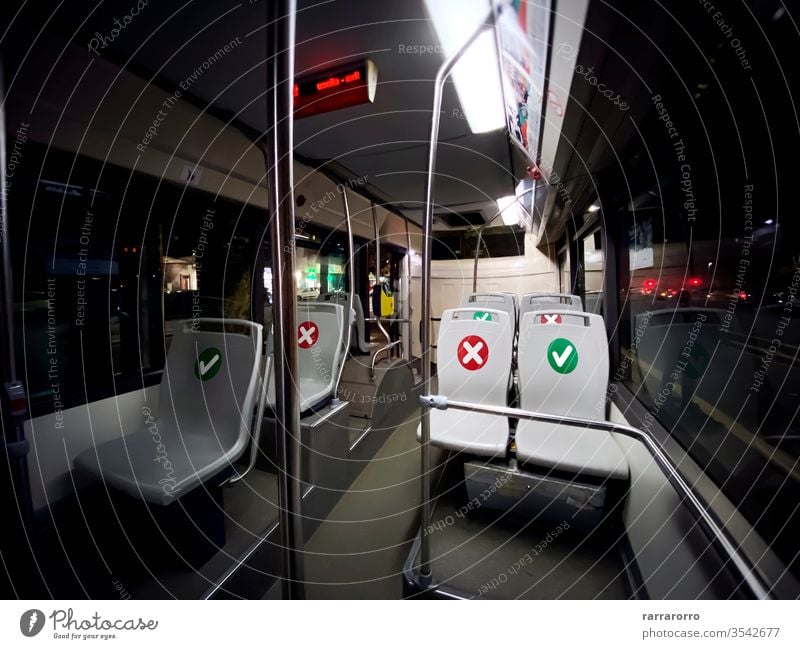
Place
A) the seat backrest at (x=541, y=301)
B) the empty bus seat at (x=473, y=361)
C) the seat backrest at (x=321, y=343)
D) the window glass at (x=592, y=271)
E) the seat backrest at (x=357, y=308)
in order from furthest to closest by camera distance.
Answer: the seat backrest at (x=357, y=308) → the seat backrest at (x=541, y=301) → the window glass at (x=592, y=271) → the seat backrest at (x=321, y=343) → the empty bus seat at (x=473, y=361)

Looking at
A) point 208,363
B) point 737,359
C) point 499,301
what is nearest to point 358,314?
point 499,301

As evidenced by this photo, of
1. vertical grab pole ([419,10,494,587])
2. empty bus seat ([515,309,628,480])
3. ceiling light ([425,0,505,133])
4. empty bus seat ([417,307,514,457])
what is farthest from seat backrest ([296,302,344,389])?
ceiling light ([425,0,505,133])

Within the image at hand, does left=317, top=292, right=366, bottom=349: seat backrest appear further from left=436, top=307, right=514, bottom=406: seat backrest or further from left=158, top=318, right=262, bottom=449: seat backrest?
left=158, top=318, right=262, bottom=449: seat backrest

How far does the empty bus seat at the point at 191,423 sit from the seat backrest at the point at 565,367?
1408 mm

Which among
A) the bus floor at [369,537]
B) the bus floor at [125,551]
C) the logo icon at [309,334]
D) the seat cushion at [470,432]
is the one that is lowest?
the bus floor at [369,537]

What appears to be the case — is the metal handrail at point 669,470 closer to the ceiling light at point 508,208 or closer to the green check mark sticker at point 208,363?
the green check mark sticker at point 208,363

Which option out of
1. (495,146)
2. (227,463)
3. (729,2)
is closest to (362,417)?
(227,463)

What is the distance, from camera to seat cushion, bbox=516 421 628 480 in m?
1.34

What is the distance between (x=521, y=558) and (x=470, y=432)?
561mm

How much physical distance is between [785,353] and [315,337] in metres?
2.07

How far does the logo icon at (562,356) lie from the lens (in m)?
1.66

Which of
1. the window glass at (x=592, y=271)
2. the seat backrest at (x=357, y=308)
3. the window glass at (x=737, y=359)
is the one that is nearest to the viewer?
the window glass at (x=737, y=359)
